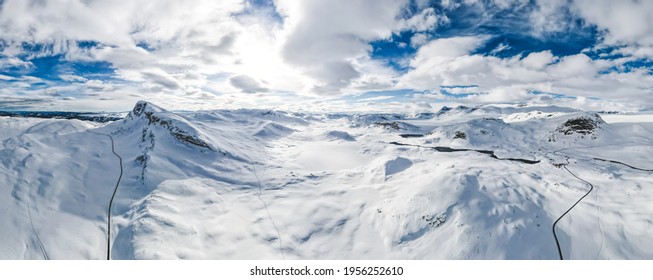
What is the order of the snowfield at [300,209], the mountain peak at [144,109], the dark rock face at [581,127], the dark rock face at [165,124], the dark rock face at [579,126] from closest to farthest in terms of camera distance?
the snowfield at [300,209] < the dark rock face at [165,124] < the mountain peak at [144,109] < the dark rock face at [581,127] < the dark rock face at [579,126]

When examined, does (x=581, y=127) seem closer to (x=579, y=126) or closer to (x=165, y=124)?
(x=579, y=126)

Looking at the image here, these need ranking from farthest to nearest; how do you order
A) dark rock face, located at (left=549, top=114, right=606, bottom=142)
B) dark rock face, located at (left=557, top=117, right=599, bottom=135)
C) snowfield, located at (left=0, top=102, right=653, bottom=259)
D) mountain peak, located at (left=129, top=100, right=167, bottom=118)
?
1. dark rock face, located at (left=557, top=117, right=599, bottom=135)
2. dark rock face, located at (left=549, top=114, right=606, bottom=142)
3. mountain peak, located at (left=129, top=100, right=167, bottom=118)
4. snowfield, located at (left=0, top=102, right=653, bottom=259)

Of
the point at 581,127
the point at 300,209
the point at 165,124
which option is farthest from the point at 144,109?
the point at 581,127

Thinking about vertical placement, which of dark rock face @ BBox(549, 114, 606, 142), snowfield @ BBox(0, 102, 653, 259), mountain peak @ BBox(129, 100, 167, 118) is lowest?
snowfield @ BBox(0, 102, 653, 259)

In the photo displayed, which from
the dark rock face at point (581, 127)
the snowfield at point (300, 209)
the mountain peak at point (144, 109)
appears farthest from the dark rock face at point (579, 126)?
the mountain peak at point (144, 109)

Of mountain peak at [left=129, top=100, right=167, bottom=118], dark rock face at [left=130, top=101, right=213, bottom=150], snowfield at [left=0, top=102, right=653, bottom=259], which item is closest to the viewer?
snowfield at [left=0, top=102, right=653, bottom=259]

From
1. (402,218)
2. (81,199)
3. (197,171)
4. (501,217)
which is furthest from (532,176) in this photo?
(81,199)

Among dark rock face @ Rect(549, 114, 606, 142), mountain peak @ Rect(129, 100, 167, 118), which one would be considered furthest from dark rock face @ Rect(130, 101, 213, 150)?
dark rock face @ Rect(549, 114, 606, 142)

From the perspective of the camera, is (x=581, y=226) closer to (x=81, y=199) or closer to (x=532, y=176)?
(x=532, y=176)

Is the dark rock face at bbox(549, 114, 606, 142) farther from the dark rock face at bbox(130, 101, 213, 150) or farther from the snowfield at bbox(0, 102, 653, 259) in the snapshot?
the dark rock face at bbox(130, 101, 213, 150)

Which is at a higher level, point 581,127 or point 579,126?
point 579,126

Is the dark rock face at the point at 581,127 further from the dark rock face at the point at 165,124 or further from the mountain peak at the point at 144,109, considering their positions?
the mountain peak at the point at 144,109

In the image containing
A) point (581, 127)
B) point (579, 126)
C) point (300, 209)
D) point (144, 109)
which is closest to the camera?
point (300, 209)
